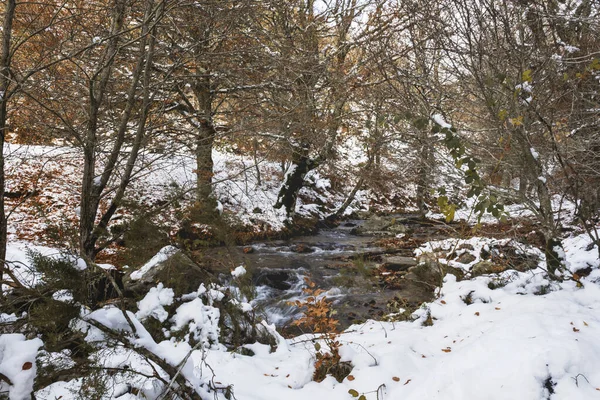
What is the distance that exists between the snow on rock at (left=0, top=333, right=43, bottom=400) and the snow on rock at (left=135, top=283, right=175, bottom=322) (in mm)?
2157

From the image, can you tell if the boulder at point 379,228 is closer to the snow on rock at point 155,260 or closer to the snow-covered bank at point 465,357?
the snow-covered bank at point 465,357

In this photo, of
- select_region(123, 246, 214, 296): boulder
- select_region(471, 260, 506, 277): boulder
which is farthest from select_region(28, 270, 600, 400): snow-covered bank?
select_region(471, 260, 506, 277): boulder

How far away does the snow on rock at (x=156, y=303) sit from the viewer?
3.62m

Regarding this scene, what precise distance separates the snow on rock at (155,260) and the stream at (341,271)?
6.63ft

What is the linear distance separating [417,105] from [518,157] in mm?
1282

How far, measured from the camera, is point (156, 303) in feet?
12.3

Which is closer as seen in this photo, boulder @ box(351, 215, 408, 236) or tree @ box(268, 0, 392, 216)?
tree @ box(268, 0, 392, 216)

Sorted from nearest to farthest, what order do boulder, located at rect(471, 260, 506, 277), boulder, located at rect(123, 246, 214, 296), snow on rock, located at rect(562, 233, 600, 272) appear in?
Answer: boulder, located at rect(123, 246, 214, 296), snow on rock, located at rect(562, 233, 600, 272), boulder, located at rect(471, 260, 506, 277)

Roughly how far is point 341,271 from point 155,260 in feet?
15.3

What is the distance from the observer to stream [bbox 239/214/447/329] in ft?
22.1

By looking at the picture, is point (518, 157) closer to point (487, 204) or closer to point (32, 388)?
point (487, 204)

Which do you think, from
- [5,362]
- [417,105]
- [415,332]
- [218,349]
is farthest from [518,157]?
[5,362]

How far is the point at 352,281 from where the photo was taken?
8016 millimetres

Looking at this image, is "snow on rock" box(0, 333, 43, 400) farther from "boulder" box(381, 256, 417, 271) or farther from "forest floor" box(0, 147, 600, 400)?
"boulder" box(381, 256, 417, 271)
